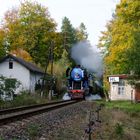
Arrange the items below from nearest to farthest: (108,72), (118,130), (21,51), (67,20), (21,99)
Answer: (118,130) < (21,99) < (108,72) < (21,51) < (67,20)

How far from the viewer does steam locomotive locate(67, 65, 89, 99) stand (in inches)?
2104

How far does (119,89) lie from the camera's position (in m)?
63.7

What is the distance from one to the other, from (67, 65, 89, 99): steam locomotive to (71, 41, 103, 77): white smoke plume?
12.6 metres

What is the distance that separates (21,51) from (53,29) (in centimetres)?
1128

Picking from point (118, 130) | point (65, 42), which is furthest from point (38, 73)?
point (118, 130)

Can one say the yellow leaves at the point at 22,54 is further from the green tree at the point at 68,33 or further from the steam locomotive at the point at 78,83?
the green tree at the point at 68,33

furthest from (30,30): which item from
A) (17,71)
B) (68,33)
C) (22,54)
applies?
(68,33)

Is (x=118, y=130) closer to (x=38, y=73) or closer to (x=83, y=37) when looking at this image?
(x=38, y=73)

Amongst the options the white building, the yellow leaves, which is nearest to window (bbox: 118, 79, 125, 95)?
the white building

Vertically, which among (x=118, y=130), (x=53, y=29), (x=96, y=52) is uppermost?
(x=53, y=29)

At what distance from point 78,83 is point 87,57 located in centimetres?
1399

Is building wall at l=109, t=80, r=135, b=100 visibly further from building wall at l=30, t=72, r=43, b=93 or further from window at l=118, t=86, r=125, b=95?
building wall at l=30, t=72, r=43, b=93

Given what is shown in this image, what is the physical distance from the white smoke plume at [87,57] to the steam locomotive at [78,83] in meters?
12.6

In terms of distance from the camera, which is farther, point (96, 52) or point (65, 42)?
point (65, 42)
